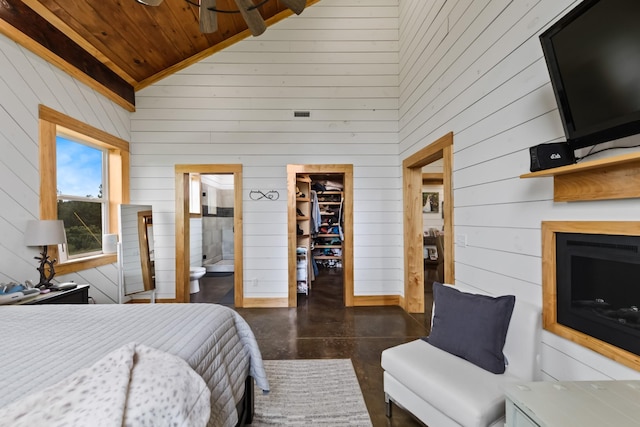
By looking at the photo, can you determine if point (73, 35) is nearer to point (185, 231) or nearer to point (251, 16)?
point (251, 16)

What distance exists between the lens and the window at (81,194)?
3.12 meters

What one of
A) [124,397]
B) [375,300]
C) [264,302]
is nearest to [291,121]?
[264,302]

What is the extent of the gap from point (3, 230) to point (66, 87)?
5.48 feet

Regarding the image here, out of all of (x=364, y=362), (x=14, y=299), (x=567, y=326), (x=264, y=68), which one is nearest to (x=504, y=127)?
(x=567, y=326)

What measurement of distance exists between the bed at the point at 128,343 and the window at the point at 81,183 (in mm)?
1550

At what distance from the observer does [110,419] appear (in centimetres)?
74

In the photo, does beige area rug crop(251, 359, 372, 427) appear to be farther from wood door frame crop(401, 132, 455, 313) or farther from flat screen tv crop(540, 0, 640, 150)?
flat screen tv crop(540, 0, 640, 150)

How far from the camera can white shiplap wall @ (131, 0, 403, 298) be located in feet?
13.4

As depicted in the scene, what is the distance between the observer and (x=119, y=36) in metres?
3.22

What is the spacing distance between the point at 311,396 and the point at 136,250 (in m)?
3.07

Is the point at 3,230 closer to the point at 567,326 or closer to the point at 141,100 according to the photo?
the point at 141,100

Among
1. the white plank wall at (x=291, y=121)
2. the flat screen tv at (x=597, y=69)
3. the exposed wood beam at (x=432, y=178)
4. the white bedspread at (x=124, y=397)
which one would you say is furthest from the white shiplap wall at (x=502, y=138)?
the exposed wood beam at (x=432, y=178)

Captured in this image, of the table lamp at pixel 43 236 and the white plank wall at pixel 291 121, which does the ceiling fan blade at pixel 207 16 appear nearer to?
the white plank wall at pixel 291 121

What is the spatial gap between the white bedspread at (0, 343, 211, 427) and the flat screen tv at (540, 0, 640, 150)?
1967 mm
